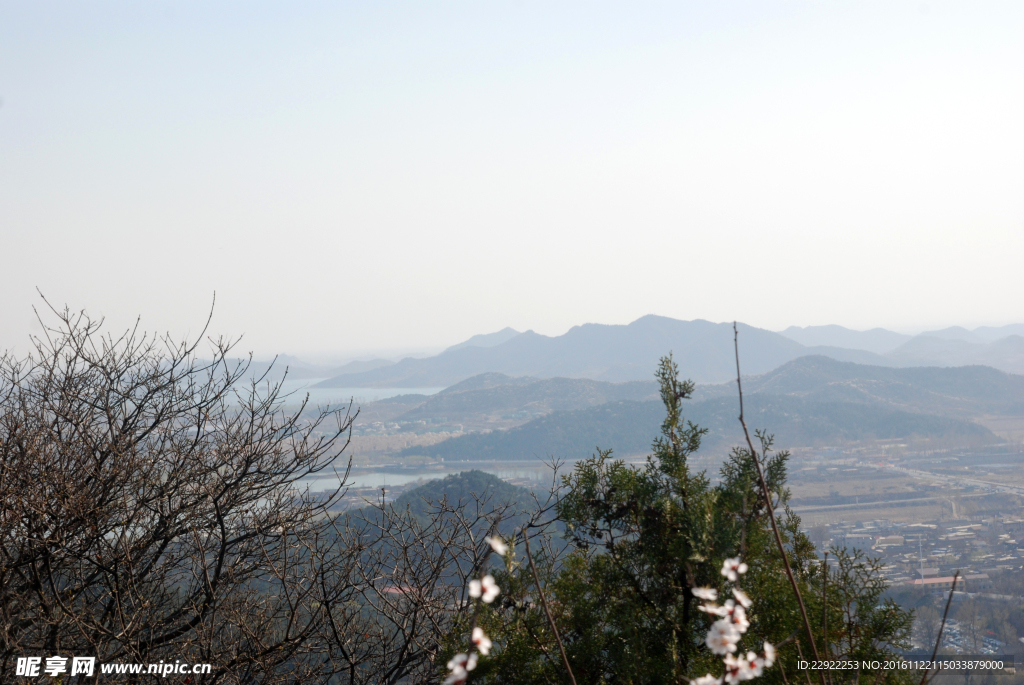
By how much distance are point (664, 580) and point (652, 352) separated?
13420cm

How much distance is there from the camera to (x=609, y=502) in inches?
106

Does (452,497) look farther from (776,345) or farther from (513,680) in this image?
(776,345)

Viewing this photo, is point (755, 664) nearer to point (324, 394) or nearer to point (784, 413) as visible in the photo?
point (784, 413)

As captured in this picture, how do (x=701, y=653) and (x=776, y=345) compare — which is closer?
(x=701, y=653)

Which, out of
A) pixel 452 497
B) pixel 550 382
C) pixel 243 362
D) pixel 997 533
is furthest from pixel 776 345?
pixel 243 362

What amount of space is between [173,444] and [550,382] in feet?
259

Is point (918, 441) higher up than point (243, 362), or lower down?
lower down

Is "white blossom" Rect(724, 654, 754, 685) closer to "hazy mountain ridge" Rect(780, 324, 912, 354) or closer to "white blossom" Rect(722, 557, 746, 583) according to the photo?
"white blossom" Rect(722, 557, 746, 583)

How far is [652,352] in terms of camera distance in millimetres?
133375

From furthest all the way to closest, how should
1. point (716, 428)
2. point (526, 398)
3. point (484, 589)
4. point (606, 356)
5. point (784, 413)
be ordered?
point (606, 356)
point (526, 398)
point (784, 413)
point (716, 428)
point (484, 589)

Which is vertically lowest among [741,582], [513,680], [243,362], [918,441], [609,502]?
[918,441]

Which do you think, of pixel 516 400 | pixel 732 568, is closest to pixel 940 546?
pixel 732 568

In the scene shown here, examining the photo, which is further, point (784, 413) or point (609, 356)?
point (609, 356)

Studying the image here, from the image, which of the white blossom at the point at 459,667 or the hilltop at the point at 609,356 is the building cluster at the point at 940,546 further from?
the hilltop at the point at 609,356
